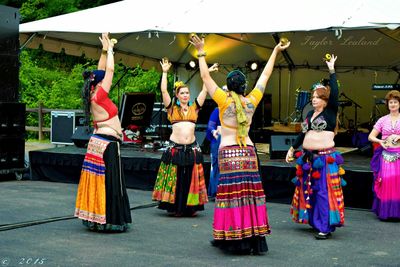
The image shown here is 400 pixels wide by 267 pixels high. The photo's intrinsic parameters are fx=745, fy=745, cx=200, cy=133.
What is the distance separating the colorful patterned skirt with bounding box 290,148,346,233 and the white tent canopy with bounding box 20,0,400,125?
2951mm

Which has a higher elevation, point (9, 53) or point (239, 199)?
point (9, 53)

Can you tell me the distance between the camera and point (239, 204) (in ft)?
22.3

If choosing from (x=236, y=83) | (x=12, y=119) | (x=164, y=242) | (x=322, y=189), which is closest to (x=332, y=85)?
(x=322, y=189)

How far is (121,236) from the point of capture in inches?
305

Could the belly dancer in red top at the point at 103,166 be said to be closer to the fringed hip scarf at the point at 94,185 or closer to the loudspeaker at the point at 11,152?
the fringed hip scarf at the point at 94,185

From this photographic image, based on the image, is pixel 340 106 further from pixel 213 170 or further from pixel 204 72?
pixel 204 72

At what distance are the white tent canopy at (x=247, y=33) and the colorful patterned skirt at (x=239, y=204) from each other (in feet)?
13.5

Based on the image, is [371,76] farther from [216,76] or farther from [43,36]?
[43,36]

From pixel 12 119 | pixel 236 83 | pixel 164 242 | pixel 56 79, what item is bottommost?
pixel 164 242

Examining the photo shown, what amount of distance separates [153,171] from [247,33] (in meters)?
2.61

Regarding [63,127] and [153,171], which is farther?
[63,127]

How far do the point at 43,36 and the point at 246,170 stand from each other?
7603 mm

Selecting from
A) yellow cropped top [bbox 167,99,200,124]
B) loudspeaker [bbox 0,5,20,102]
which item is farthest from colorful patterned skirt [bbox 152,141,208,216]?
loudspeaker [bbox 0,5,20,102]

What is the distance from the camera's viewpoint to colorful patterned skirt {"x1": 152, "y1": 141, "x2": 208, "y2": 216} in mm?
9172
